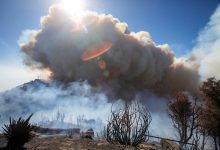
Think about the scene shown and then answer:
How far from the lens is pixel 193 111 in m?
27.2

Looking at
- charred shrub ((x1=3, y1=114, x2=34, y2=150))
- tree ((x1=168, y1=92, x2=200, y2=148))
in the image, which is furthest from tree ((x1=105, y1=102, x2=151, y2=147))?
tree ((x1=168, y1=92, x2=200, y2=148))

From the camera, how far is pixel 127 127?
9734 mm

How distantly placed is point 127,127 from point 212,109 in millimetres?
20460

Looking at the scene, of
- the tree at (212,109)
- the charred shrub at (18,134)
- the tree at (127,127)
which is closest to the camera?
the charred shrub at (18,134)

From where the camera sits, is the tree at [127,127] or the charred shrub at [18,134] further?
the tree at [127,127]

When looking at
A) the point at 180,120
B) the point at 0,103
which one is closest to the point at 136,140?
the point at 180,120

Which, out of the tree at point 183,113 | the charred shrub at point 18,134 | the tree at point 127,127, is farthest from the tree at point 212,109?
the charred shrub at point 18,134

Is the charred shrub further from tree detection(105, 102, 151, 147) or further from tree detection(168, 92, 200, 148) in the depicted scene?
tree detection(168, 92, 200, 148)

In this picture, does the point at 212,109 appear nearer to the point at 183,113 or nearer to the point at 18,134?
the point at 183,113

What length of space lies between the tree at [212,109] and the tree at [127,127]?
1844 cm

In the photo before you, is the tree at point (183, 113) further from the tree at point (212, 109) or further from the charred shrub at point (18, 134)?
the charred shrub at point (18, 134)

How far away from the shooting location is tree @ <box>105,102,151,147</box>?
9.73 meters

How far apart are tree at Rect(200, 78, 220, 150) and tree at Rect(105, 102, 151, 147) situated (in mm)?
18437

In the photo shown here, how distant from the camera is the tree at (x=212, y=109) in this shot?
1053 inches
